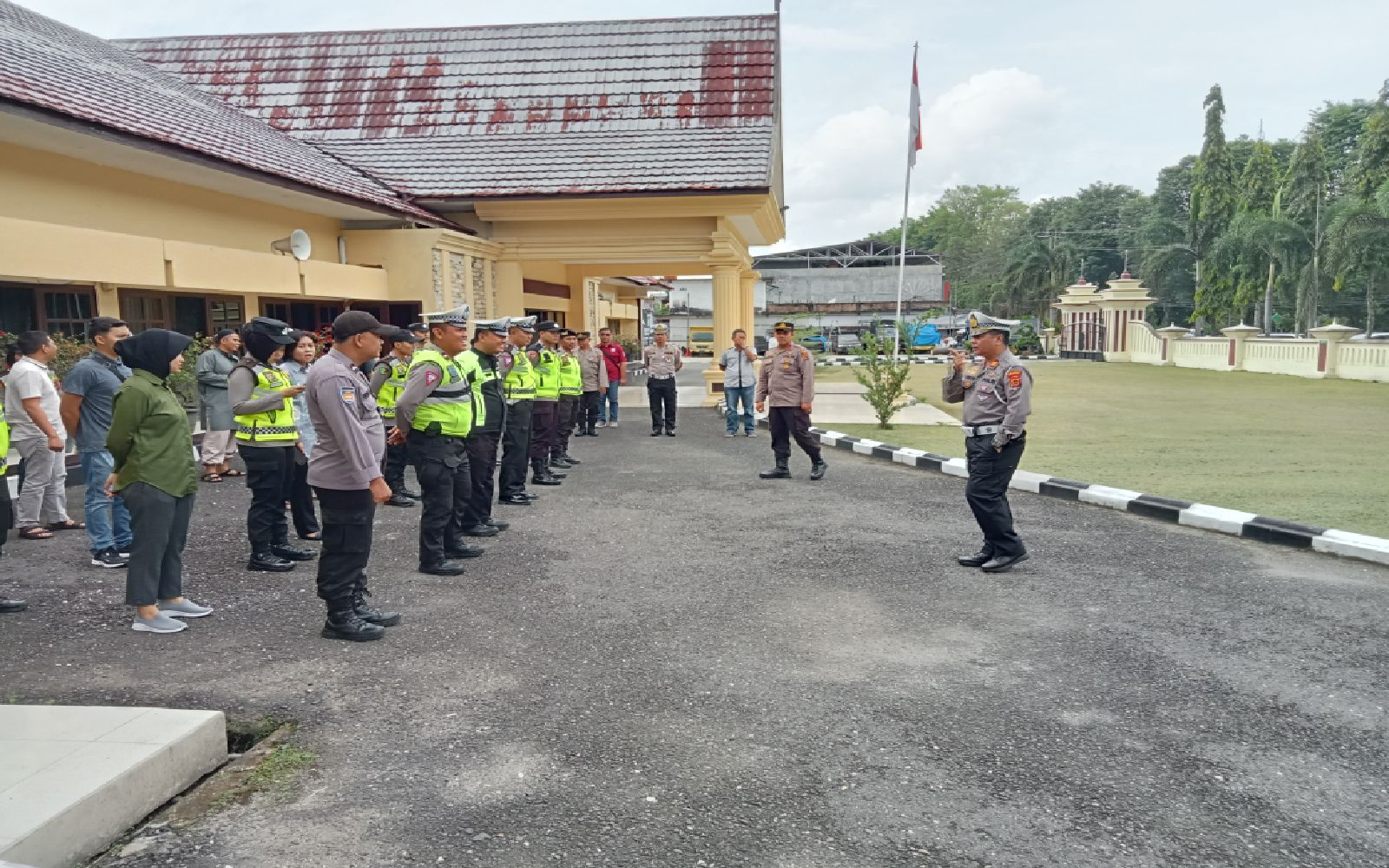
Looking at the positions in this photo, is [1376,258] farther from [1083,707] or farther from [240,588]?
[240,588]

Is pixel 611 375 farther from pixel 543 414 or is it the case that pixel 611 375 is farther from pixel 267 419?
pixel 267 419

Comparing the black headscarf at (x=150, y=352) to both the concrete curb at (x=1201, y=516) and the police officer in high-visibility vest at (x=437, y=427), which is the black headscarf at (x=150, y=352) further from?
the concrete curb at (x=1201, y=516)

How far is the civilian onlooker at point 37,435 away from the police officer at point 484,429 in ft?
9.34

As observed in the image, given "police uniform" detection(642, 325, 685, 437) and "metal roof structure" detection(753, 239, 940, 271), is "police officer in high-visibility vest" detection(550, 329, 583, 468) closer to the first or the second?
"police uniform" detection(642, 325, 685, 437)

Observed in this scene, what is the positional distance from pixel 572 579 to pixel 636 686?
1.84m

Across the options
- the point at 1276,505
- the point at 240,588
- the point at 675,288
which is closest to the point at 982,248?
the point at 675,288

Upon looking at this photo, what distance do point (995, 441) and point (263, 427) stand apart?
192 inches

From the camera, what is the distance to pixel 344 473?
462cm

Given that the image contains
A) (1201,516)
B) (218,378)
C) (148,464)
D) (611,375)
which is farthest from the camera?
(611,375)

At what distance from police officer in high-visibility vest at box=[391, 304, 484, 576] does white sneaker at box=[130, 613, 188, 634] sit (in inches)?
59.5

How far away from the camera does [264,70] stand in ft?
62.3

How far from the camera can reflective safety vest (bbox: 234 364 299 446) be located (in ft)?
19.8

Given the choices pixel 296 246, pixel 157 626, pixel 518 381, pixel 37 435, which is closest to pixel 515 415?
pixel 518 381

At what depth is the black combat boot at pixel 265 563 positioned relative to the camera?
6059mm
